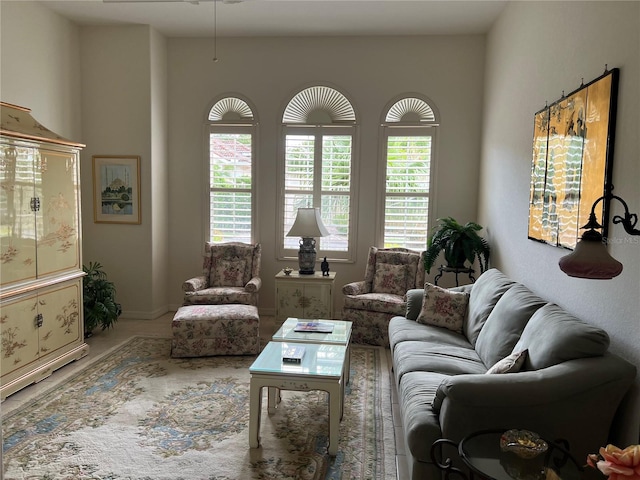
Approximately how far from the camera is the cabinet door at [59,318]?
12.4 feet

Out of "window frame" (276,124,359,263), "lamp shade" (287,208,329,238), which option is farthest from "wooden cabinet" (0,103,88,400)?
"window frame" (276,124,359,263)

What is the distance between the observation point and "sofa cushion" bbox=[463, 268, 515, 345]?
3.44 metres

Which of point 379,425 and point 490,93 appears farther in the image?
point 490,93

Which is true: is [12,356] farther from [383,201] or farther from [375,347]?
[383,201]

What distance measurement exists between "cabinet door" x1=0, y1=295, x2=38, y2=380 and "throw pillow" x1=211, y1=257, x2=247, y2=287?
2039 millimetres

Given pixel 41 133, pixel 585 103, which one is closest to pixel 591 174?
pixel 585 103

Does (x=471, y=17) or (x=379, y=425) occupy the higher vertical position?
(x=471, y=17)

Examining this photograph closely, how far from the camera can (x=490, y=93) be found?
508 centimetres

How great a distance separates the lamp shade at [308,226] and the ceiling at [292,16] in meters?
2.05

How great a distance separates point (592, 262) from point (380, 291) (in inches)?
134

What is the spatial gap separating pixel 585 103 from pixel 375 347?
2986 millimetres

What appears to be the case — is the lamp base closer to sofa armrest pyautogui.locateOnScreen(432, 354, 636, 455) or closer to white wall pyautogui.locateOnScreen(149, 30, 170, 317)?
white wall pyautogui.locateOnScreen(149, 30, 170, 317)

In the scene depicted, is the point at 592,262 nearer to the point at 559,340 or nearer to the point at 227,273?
the point at 559,340

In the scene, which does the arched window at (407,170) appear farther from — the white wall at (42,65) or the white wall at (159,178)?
the white wall at (42,65)
